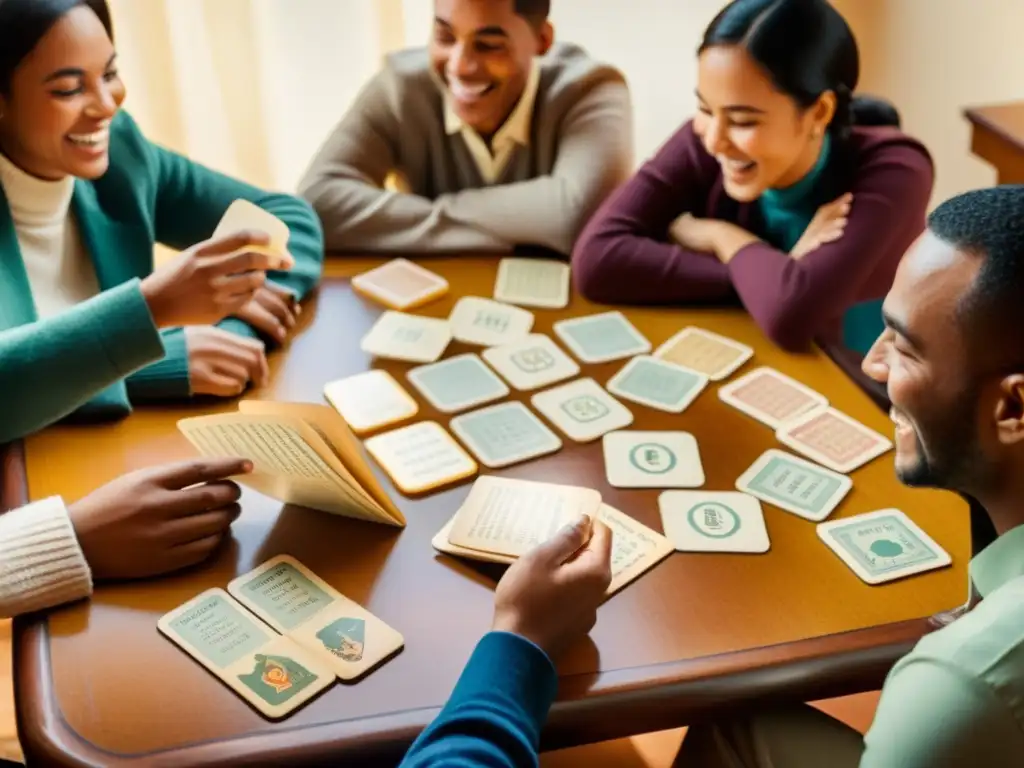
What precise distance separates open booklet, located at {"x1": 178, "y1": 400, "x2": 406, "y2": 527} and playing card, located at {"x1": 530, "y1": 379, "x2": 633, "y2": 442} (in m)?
0.27

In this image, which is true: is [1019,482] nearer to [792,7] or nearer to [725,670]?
[725,670]

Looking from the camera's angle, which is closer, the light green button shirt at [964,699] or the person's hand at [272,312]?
the light green button shirt at [964,699]

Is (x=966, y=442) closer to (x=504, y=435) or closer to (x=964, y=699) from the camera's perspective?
(x=964, y=699)

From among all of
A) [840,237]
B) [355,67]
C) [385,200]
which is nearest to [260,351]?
[385,200]

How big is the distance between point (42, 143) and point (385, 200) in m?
0.56

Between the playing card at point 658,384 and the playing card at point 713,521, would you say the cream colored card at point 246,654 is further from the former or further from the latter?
the playing card at point 658,384

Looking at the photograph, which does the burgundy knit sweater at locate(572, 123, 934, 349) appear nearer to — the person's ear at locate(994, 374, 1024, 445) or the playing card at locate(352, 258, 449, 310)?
the playing card at locate(352, 258, 449, 310)

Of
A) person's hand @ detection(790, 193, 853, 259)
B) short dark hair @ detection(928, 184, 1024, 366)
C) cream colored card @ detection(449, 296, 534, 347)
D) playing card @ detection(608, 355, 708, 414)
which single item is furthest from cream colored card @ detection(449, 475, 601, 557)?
person's hand @ detection(790, 193, 853, 259)

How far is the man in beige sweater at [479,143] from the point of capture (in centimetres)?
170

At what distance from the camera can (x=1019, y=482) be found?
2.89ft

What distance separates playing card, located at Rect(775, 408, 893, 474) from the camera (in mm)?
1261

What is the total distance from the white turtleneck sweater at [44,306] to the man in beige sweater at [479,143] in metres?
0.43

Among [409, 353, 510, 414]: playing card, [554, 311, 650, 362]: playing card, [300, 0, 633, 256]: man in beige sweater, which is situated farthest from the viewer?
[300, 0, 633, 256]: man in beige sweater

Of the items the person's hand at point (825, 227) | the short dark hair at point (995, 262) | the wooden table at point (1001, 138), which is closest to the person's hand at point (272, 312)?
the person's hand at point (825, 227)
